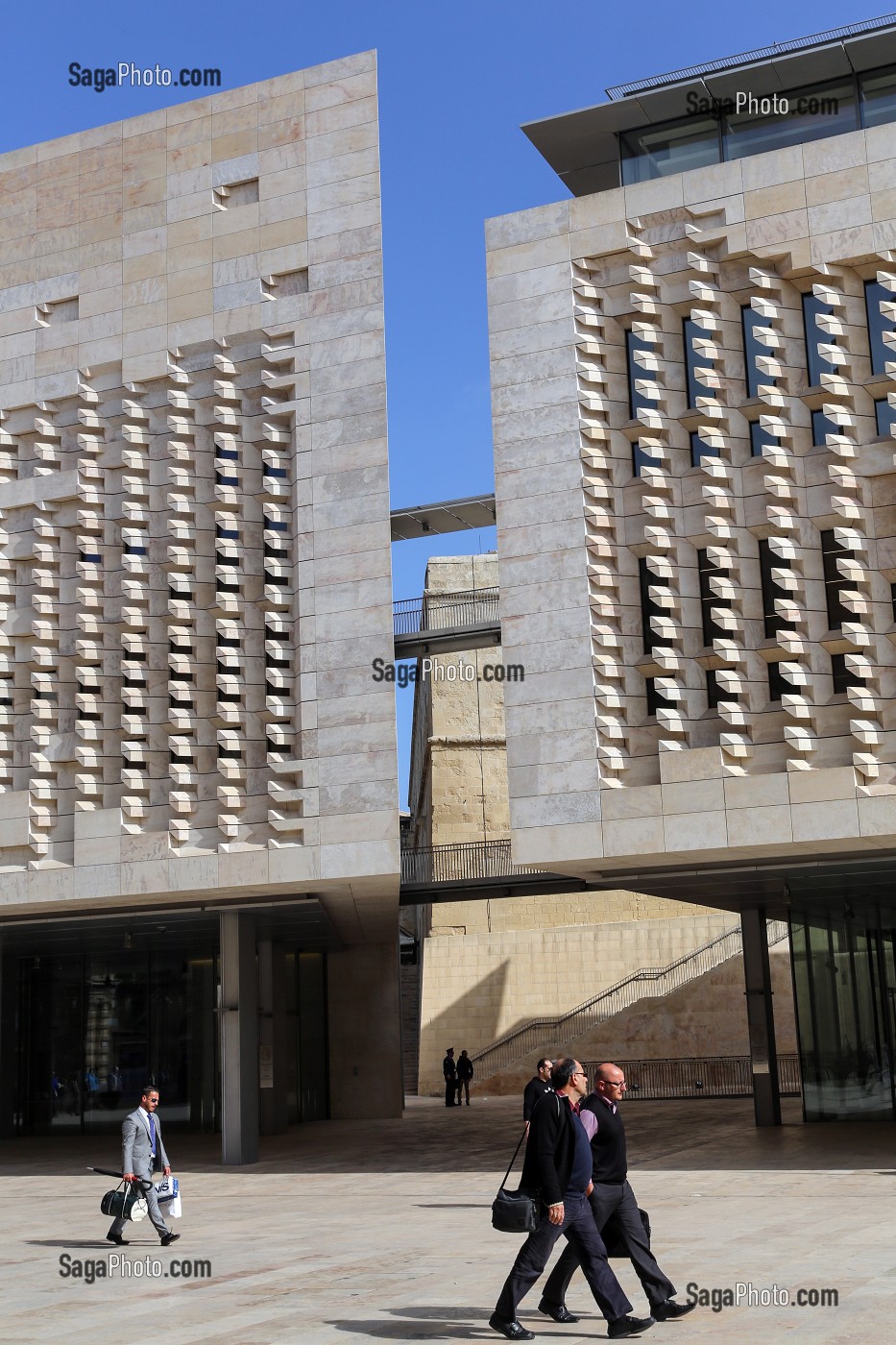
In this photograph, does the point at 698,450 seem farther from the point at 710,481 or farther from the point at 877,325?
the point at 877,325

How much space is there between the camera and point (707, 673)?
82.6ft

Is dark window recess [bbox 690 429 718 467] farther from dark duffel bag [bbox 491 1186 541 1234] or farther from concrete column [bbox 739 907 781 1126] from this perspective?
dark duffel bag [bbox 491 1186 541 1234]

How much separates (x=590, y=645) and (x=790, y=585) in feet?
11.2

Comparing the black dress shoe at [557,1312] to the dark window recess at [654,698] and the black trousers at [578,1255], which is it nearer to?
the black trousers at [578,1255]

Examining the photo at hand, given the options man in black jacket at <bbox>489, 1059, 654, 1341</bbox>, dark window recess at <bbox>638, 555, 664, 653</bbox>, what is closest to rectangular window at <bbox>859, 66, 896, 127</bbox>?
dark window recess at <bbox>638, 555, 664, 653</bbox>

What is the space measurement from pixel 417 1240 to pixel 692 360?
15.4 metres

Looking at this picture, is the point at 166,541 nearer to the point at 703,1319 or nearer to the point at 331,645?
the point at 331,645

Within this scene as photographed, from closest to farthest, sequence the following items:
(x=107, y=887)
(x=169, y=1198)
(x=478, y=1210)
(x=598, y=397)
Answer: (x=169, y=1198)
(x=478, y=1210)
(x=598, y=397)
(x=107, y=887)

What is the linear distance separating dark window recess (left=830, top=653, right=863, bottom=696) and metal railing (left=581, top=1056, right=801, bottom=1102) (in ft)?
72.6

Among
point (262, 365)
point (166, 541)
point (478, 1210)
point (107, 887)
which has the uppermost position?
point (262, 365)

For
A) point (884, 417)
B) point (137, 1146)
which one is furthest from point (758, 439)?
point (137, 1146)

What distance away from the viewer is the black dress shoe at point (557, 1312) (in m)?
11.6

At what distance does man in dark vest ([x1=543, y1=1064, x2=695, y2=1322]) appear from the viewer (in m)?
11.3

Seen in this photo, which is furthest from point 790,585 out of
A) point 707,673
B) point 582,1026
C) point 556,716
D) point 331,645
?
point 582,1026
